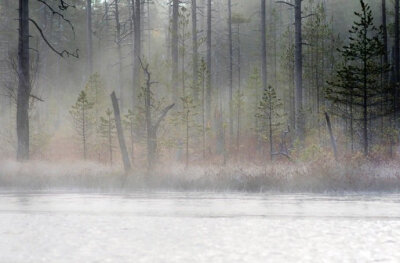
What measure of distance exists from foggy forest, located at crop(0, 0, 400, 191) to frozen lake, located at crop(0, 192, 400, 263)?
223 inches

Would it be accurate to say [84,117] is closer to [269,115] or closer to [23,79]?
[269,115]

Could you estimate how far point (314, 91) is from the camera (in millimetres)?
49500

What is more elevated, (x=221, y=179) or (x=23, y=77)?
(x=23, y=77)

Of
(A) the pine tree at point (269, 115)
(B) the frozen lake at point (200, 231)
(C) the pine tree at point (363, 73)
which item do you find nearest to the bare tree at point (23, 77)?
(B) the frozen lake at point (200, 231)

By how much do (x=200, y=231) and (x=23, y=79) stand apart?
15.4 meters

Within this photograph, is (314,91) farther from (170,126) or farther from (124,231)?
(124,231)

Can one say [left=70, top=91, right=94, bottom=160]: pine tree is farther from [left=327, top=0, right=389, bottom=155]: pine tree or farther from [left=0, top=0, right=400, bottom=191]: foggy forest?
[left=327, top=0, right=389, bottom=155]: pine tree

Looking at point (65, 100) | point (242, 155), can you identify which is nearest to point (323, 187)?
point (242, 155)

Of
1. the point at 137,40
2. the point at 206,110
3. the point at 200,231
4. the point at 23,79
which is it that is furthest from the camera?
the point at 206,110

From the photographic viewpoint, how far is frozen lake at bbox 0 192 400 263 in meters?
5.66

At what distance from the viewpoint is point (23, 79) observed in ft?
69.5

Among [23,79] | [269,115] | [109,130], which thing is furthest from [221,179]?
[109,130]

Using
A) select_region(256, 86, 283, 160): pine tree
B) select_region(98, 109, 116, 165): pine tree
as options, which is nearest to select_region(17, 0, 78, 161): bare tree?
select_region(98, 109, 116, 165): pine tree

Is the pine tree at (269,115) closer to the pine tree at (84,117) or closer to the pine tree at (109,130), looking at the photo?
the pine tree at (109,130)
